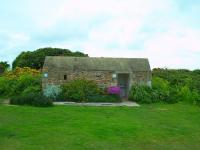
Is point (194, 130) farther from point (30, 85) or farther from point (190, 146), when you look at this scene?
point (30, 85)

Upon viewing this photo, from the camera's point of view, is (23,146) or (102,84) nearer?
(23,146)

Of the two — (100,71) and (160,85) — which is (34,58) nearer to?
(100,71)

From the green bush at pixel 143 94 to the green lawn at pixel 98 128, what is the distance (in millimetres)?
3587

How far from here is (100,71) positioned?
30312 mm

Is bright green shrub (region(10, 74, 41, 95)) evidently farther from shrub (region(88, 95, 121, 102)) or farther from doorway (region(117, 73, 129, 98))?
doorway (region(117, 73, 129, 98))

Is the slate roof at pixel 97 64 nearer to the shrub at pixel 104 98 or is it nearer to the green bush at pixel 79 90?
the green bush at pixel 79 90

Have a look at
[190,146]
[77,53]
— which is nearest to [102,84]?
[190,146]

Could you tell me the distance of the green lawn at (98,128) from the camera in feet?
47.5

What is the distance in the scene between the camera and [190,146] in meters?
14.9

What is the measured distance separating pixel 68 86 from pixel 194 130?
41.7ft

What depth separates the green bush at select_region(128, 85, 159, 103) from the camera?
29.1 m

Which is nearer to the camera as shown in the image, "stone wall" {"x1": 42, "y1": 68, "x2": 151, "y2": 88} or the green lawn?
the green lawn

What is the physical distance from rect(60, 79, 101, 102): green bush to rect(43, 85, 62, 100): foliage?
1.14 feet

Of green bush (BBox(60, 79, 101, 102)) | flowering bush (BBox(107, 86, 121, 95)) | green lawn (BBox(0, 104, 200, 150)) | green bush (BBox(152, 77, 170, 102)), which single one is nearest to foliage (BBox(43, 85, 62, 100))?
green bush (BBox(60, 79, 101, 102))
